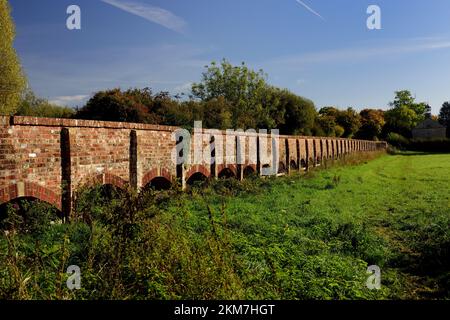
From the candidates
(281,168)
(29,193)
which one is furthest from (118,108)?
(29,193)

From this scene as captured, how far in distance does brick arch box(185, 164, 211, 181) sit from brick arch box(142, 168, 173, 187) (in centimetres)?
114

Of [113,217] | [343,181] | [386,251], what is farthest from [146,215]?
[343,181]

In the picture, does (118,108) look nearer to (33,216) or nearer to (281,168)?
(281,168)

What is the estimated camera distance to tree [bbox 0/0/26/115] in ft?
88.8

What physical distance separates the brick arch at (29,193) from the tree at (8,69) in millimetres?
21836

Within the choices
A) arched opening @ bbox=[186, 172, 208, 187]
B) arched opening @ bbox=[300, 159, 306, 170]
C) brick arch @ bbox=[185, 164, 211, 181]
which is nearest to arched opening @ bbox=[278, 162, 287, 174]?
arched opening @ bbox=[300, 159, 306, 170]

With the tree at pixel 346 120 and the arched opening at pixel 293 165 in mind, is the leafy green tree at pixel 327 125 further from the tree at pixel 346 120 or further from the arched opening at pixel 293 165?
the arched opening at pixel 293 165

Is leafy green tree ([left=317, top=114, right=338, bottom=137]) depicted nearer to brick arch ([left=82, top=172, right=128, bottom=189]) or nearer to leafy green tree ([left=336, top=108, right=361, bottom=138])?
leafy green tree ([left=336, top=108, right=361, bottom=138])

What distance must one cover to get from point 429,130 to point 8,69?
93.2m

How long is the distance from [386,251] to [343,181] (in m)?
12.3

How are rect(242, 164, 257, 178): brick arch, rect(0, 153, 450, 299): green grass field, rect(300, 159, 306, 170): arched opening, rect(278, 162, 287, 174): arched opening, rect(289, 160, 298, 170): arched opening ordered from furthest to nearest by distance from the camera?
1. rect(300, 159, 306, 170): arched opening
2. rect(289, 160, 298, 170): arched opening
3. rect(278, 162, 287, 174): arched opening
4. rect(242, 164, 257, 178): brick arch
5. rect(0, 153, 450, 299): green grass field

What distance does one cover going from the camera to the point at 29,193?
720 cm

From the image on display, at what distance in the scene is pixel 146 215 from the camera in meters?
5.87
